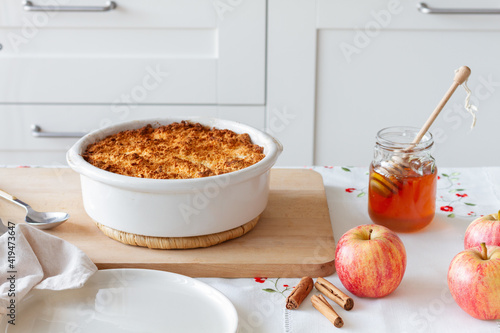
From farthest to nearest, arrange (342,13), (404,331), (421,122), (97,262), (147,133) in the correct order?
1. (421,122)
2. (342,13)
3. (147,133)
4. (97,262)
5. (404,331)

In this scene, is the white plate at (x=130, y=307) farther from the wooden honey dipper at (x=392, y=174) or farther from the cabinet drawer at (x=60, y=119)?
the cabinet drawer at (x=60, y=119)

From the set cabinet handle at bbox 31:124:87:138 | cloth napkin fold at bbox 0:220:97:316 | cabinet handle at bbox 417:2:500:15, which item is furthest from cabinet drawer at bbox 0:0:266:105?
cloth napkin fold at bbox 0:220:97:316

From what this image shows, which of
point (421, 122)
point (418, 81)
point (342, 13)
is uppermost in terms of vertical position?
point (342, 13)

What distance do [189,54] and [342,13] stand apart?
520 millimetres

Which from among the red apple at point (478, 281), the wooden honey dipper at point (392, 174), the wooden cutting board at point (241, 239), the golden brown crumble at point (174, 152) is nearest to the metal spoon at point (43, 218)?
the wooden cutting board at point (241, 239)

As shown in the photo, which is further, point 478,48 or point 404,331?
point 478,48

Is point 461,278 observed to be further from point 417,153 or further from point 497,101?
point 497,101

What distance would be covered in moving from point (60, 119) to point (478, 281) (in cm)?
167

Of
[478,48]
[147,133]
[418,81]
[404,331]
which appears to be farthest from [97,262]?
[478,48]

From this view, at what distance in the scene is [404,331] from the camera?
0.86 m

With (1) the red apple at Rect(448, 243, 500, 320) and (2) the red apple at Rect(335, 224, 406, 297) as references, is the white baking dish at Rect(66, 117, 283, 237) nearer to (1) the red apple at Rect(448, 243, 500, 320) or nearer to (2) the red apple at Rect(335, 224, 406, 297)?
(2) the red apple at Rect(335, 224, 406, 297)

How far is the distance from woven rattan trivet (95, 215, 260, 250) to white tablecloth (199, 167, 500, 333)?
8cm

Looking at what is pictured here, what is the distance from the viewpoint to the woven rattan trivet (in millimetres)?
1053

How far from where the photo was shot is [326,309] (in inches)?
34.6
